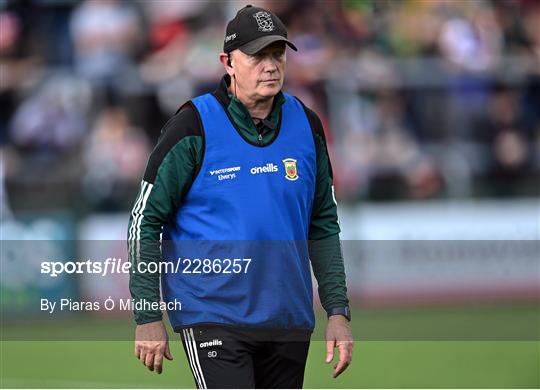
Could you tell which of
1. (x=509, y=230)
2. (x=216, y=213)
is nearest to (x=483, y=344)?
(x=509, y=230)

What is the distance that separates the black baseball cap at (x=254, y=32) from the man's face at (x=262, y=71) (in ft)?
0.10

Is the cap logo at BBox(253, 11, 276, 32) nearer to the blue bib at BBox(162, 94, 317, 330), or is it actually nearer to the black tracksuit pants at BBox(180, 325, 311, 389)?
the blue bib at BBox(162, 94, 317, 330)

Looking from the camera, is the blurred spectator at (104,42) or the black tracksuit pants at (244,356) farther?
the blurred spectator at (104,42)

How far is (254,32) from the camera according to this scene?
5.28 metres

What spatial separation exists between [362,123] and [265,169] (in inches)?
389

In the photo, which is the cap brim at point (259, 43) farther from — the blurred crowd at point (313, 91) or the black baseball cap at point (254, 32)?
the blurred crowd at point (313, 91)

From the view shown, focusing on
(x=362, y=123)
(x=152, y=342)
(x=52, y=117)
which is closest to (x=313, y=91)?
(x=362, y=123)

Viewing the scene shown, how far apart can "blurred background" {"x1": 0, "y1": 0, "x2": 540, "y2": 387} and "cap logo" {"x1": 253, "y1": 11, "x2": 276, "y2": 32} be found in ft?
25.1

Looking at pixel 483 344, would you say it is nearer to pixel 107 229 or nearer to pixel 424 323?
pixel 424 323

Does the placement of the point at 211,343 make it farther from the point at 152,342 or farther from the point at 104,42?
the point at 104,42

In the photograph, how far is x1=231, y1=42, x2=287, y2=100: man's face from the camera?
5277 mm

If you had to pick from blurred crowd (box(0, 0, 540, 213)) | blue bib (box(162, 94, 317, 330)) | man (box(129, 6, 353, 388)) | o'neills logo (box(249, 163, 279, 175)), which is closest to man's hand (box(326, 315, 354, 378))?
man (box(129, 6, 353, 388))

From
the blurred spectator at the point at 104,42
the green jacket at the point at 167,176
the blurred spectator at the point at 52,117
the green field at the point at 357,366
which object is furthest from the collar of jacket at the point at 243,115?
the blurred spectator at the point at 104,42

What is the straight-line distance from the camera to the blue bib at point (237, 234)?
205 inches
